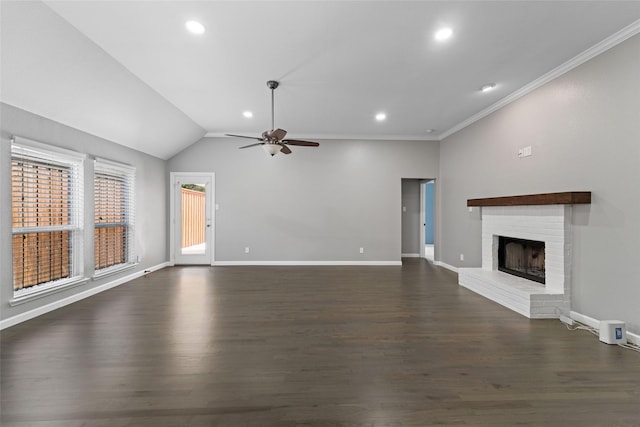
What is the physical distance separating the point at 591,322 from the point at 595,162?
5.53ft

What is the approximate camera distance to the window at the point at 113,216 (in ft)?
14.3

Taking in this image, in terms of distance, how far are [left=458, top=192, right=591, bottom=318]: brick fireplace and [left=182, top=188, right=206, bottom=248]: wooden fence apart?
20.1 feet

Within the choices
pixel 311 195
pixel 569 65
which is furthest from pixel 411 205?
pixel 569 65

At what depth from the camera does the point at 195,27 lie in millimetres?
2566

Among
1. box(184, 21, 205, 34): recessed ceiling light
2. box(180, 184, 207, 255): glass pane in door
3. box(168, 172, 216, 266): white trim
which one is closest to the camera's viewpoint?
box(184, 21, 205, 34): recessed ceiling light

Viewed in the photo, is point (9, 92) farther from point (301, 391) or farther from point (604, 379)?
point (604, 379)

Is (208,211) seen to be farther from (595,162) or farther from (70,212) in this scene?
(595,162)

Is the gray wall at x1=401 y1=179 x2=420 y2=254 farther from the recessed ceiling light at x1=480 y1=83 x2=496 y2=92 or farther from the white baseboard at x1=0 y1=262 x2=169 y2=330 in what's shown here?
the white baseboard at x1=0 y1=262 x2=169 y2=330

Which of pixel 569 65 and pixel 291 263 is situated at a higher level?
pixel 569 65

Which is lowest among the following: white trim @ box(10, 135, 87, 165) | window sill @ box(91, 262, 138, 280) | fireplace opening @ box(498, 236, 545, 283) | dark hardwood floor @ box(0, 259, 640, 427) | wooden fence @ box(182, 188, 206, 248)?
dark hardwood floor @ box(0, 259, 640, 427)

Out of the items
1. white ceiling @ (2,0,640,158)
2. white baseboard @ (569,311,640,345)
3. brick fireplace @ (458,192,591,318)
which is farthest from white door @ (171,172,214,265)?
white baseboard @ (569,311,640,345)

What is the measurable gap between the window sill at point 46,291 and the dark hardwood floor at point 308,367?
0.26 m

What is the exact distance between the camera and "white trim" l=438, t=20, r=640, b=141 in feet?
8.52

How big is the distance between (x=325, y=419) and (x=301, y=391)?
0.30m
